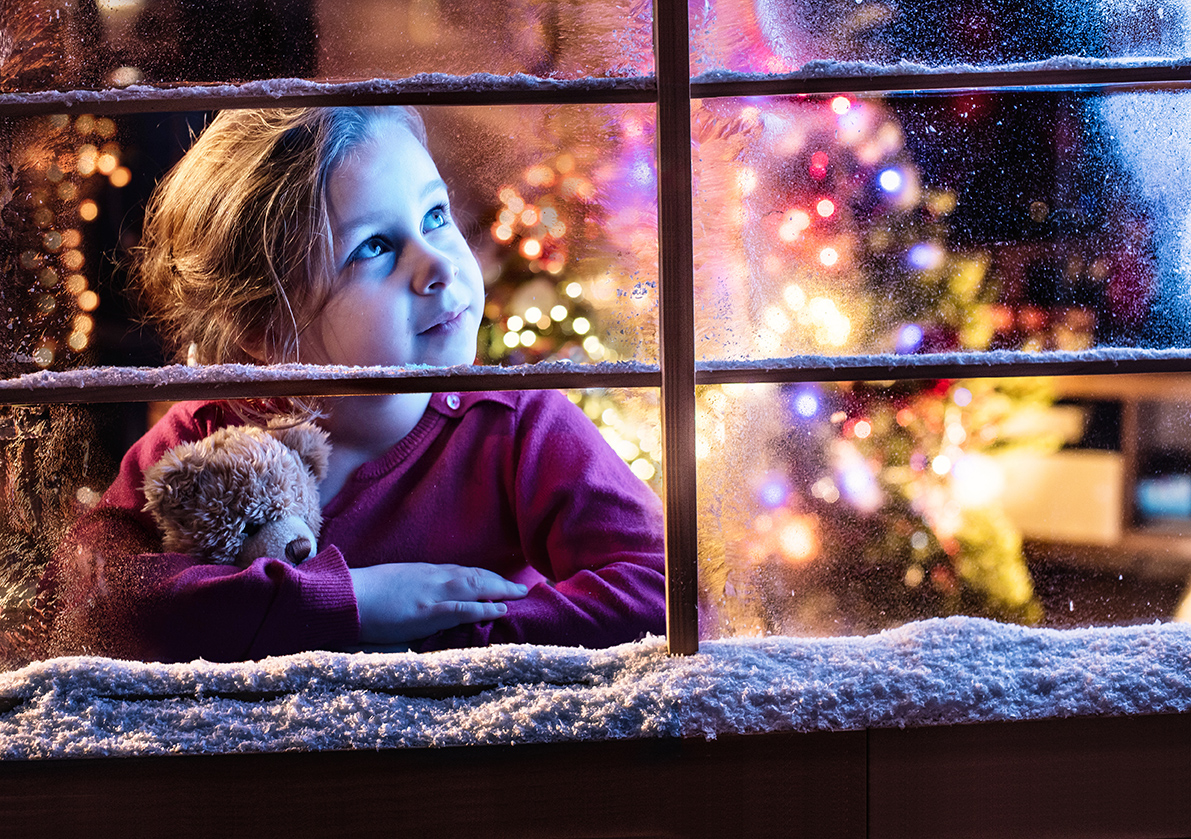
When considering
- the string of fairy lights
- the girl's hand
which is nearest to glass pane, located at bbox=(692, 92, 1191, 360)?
the girl's hand

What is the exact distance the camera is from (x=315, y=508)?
0.86 metres

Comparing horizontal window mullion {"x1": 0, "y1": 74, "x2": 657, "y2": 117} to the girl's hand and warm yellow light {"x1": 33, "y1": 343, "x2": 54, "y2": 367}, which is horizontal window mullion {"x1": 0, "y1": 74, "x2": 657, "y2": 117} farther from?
the girl's hand

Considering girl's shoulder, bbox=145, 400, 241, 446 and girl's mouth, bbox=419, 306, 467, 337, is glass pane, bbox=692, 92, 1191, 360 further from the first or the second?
girl's shoulder, bbox=145, 400, 241, 446

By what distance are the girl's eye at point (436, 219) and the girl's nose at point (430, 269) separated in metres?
0.02

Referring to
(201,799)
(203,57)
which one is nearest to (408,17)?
(203,57)

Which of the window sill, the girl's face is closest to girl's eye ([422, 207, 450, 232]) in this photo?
the girl's face

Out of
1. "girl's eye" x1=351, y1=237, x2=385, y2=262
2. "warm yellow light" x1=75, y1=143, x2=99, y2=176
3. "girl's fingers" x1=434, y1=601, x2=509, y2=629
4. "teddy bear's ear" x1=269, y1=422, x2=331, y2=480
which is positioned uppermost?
"warm yellow light" x1=75, y1=143, x2=99, y2=176

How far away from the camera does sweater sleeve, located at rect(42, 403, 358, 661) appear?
826 mm

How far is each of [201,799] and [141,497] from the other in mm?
337

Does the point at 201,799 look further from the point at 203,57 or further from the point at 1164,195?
the point at 1164,195

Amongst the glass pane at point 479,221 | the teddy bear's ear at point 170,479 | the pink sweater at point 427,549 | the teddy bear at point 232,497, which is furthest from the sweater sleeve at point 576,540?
the teddy bear's ear at point 170,479

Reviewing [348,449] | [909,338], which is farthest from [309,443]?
[909,338]

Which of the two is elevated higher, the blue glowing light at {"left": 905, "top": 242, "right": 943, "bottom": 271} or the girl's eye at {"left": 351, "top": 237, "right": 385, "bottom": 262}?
the girl's eye at {"left": 351, "top": 237, "right": 385, "bottom": 262}

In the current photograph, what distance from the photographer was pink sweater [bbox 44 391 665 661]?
0.83 m
